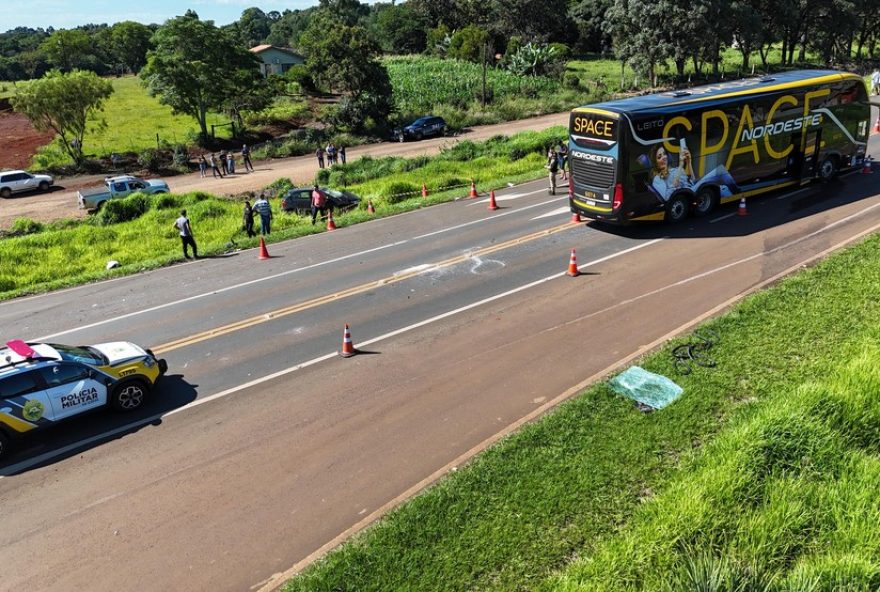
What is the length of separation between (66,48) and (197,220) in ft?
339

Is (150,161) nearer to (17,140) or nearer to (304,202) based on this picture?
(17,140)

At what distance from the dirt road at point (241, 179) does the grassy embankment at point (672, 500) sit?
31542 mm

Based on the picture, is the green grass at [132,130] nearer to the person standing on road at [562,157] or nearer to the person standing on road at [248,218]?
the person standing on road at [248,218]

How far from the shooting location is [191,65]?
45875mm

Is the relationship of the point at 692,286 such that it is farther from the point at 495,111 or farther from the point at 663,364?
the point at 495,111

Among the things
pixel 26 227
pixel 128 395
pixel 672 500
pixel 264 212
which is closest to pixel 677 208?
pixel 672 500

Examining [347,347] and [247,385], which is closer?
[247,385]

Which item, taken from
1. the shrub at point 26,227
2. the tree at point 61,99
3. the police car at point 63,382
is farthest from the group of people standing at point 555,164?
the tree at point 61,99

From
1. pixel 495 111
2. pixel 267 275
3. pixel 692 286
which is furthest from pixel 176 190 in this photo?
pixel 692 286

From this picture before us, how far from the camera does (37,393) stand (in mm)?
10453

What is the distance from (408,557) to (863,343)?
28.5 ft

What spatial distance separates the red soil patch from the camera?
161ft

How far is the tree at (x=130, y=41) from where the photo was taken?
10888 centimetres

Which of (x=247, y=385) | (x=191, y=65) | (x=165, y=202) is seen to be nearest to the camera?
(x=247, y=385)
